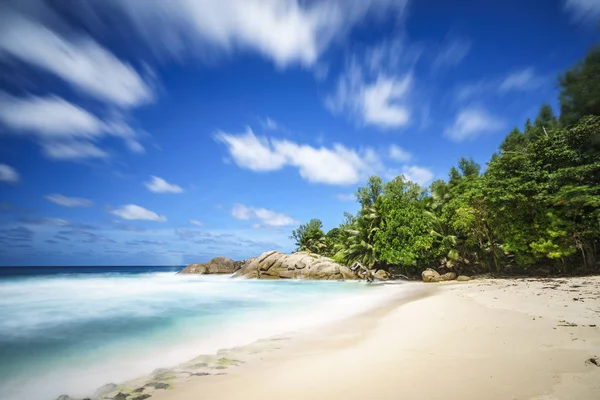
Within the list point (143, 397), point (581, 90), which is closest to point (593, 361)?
point (143, 397)

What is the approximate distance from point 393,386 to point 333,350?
2.18 meters

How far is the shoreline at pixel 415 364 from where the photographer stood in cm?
314

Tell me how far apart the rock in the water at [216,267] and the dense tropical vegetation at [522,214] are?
2318 cm

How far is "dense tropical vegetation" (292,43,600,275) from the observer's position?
15195 mm

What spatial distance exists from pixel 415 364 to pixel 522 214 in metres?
18.3

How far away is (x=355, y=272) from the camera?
31516 millimetres

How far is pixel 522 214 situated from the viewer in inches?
683

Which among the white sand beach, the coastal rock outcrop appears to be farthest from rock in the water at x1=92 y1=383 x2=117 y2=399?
the coastal rock outcrop

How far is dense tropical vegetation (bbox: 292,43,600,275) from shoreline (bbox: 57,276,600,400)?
11.4 m

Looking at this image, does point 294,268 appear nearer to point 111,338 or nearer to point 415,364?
point 111,338

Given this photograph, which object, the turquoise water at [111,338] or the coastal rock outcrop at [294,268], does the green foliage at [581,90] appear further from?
the turquoise water at [111,338]

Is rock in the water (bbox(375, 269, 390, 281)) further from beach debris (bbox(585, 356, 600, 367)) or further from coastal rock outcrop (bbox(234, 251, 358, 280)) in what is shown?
beach debris (bbox(585, 356, 600, 367))

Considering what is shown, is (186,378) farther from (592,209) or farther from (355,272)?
(355,272)

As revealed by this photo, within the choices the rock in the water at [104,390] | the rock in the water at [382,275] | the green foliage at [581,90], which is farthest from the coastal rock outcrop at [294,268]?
the rock in the water at [104,390]
